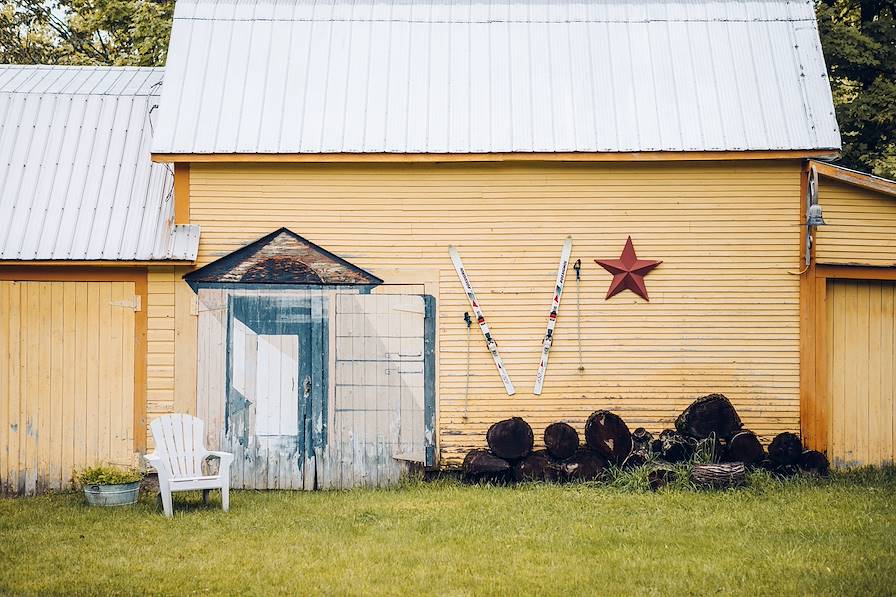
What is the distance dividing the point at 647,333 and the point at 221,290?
15.4 ft

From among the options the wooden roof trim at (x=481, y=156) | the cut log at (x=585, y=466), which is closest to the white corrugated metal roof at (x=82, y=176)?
the wooden roof trim at (x=481, y=156)

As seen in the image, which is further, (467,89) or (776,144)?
(467,89)

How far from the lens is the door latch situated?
1188cm

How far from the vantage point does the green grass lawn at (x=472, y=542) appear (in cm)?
782

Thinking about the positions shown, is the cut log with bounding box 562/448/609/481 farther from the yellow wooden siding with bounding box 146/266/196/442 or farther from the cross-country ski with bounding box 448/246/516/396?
the yellow wooden siding with bounding box 146/266/196/442

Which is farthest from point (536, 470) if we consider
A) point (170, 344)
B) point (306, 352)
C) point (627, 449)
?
point (170, 344)

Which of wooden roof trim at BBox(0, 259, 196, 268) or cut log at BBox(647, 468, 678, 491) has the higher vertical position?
wooden roof trim at BBox(0, 259, 196, 268)

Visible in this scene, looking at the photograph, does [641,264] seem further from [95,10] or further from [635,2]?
[95,10]

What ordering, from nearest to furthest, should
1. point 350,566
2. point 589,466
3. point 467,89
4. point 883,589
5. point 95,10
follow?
point 883,589 < point 350,566 < point 589,466 < point 467,89 < point 95,10

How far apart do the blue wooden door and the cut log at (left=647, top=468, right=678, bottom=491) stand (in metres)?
3.52

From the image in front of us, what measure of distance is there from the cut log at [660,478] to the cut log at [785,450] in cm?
124

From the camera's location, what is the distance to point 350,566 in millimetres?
8273

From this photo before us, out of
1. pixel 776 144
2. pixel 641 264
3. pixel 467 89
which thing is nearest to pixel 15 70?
pixel 467 89

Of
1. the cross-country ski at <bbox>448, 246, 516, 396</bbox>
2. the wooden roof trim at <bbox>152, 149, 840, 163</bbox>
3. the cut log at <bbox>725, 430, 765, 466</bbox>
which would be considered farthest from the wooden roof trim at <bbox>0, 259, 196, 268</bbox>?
the cut log at <bbox>725, 430, 765, 466</bbox>
